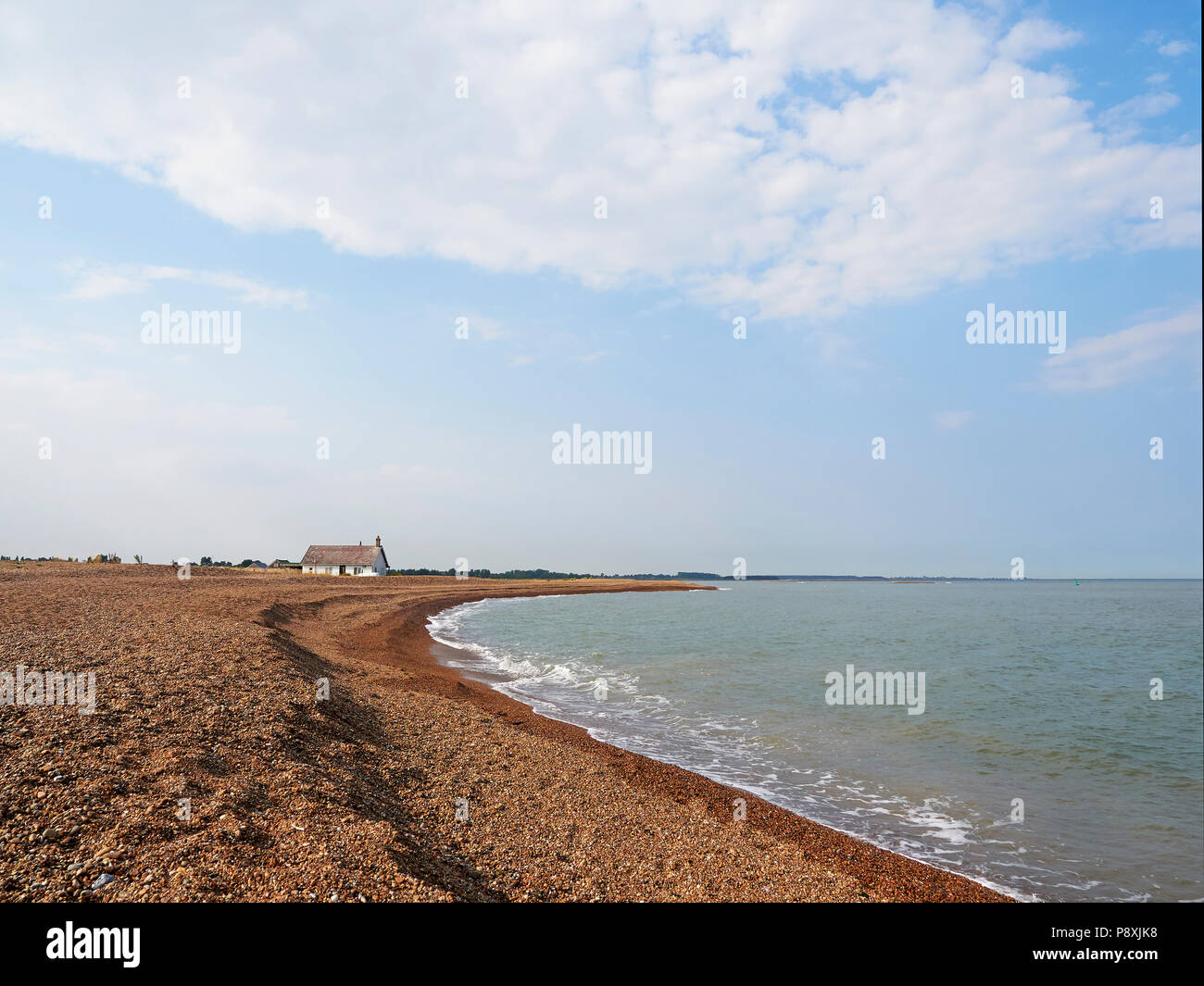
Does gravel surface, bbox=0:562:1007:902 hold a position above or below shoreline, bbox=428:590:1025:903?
above

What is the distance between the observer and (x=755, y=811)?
36.4 feet

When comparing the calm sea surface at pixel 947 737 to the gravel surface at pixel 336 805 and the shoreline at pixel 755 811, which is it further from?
the gravel surface at pixel 336 805

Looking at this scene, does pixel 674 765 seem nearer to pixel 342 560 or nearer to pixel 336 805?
pixel 336 805

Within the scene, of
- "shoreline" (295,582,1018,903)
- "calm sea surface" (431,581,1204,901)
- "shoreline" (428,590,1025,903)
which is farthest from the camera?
"calm sea surface" (431,581,1204,901)

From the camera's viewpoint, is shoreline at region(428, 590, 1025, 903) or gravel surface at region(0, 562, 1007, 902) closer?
gravel surface at region(0, 562, 1007, 902)

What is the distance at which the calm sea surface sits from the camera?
1081 cm

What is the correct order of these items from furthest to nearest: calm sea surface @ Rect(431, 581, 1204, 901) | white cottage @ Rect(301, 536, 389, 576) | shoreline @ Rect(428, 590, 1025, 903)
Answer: white cottage @ Rect(301, 536, 389, 576) < calm sea surface @ Rect(431, 581, 1204, 901) < shoreline @ Rect(428, 590, 1025, 903)

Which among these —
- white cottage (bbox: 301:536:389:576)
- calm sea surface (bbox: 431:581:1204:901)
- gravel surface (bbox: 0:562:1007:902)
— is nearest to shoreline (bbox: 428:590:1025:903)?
calm sea surface (bbox: 431:581:1204:901)

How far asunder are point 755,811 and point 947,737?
10.3 m

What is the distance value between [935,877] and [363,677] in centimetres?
1509

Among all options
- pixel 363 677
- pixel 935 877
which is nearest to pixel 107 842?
pixel 935 877

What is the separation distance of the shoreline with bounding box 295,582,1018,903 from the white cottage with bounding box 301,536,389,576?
75.9 metres

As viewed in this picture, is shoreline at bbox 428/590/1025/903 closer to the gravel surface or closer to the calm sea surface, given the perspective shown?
the calm sea surface

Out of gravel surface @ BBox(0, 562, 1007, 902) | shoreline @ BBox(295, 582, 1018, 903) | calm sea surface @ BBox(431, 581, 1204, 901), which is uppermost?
gravel surface @ BBox(0, 562, 1007, 902)
